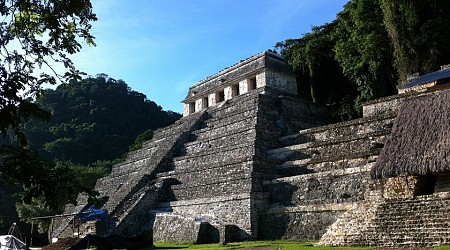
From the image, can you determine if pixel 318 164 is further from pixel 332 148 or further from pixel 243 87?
pixel 243 87

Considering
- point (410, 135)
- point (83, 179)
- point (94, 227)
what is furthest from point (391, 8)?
point (83, 179)

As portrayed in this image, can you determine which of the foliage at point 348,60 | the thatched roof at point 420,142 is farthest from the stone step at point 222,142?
the foliage at point 348,60

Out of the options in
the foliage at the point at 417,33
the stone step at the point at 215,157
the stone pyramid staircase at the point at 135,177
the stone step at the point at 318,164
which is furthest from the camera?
the foliage at the point at 417,33

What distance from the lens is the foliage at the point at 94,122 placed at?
39.7 metres

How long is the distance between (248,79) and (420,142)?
12.6m

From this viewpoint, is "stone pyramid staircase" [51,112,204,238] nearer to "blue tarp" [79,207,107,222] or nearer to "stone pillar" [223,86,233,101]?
"blue tarp" [79,207,107,222]

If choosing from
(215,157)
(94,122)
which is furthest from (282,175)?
(94,122)

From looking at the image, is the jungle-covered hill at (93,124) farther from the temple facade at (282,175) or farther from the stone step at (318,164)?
the stone step at (318,164)

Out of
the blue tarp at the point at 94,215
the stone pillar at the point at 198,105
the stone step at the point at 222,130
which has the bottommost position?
the blue tarp at the point at 94,215

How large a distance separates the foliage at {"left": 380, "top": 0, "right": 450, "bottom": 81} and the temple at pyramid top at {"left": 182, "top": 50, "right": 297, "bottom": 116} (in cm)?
554

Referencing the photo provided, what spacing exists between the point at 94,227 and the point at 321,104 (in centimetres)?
1235

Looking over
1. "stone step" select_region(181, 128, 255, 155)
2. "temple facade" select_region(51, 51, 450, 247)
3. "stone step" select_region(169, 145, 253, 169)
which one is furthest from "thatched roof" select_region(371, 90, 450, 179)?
"stone step" select_region(181, 128, 255, 155)

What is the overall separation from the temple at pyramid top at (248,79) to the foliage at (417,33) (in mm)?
5542

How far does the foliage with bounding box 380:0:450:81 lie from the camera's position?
1792 cm
